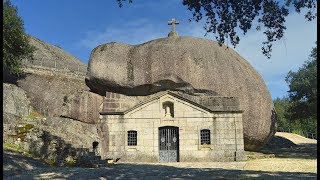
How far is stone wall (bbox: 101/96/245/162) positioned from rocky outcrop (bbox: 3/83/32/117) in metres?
7.85

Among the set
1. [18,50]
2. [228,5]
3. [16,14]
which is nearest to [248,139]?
[228,5]

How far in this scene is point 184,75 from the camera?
86.2ft

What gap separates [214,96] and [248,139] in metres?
4.01

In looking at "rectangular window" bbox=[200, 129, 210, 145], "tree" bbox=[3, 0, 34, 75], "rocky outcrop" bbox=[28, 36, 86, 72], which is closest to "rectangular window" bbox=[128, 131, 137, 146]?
"rectangular window" bbox=[200, 129, 210, 145]

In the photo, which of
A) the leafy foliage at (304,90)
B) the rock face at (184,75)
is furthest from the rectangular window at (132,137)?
the leafy foliage at (304,90)

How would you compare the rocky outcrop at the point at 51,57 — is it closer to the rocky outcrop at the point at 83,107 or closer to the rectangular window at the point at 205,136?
the rocky outcrop at the point at 83,107

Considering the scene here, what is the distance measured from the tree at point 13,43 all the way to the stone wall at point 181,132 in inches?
412

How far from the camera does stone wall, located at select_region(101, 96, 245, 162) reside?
965 inches

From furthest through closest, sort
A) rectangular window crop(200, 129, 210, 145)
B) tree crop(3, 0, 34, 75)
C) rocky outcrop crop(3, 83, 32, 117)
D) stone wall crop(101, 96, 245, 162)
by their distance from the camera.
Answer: tree crop(3, 0, 34, 75), rocky outcrop crop(3, 83, 32, 117), rectangular window crop(200, 129, 210, 145), stone wall crop(101, 96, 245, 162)

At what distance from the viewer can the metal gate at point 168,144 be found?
24.8 metres

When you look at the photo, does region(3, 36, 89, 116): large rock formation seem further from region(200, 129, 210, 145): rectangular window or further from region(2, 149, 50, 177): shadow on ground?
region(2, 149, 50, 177): shadow on ground

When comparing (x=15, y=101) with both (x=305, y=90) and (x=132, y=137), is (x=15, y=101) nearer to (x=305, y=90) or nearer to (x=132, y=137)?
(x=132, y=137)

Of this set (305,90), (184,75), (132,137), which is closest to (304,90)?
(305,90)

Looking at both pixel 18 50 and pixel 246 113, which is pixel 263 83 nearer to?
pixel 246 113
